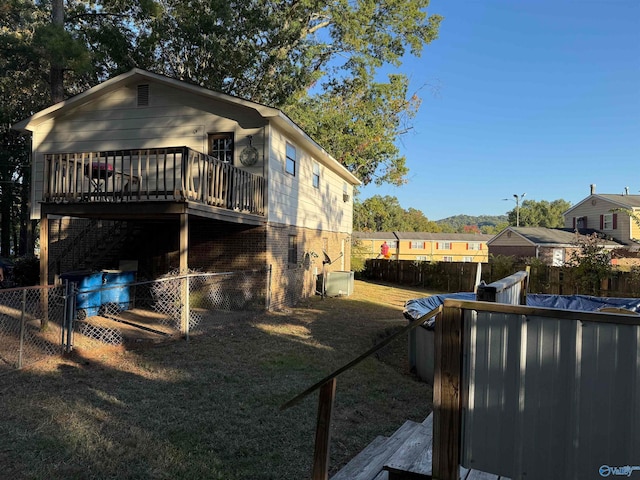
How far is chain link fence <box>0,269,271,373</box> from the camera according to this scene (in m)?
7.09

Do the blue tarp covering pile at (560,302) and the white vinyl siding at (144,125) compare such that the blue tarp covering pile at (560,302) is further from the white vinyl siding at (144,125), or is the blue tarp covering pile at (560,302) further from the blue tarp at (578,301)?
the white vinyl siding at (144,125)

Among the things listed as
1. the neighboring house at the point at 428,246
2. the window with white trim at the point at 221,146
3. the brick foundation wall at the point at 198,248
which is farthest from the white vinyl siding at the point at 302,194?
the neighboring house at the point at 428,246

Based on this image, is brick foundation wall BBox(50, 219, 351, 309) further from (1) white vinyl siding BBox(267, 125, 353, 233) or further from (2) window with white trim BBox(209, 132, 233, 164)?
(2) window with white trim BBox(209, 132, 233, 164)

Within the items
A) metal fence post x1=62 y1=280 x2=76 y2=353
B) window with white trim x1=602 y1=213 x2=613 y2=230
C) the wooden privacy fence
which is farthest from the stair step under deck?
window with white trim x1=602 y1=213 x2=613 y2=230

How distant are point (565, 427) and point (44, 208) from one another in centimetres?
984

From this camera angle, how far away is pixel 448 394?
232cm

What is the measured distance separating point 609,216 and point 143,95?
1339 inches

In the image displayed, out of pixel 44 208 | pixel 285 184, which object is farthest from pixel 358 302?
pixel 44 208

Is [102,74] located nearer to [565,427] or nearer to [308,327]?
[308,327]

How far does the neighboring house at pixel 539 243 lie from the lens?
32.5 m

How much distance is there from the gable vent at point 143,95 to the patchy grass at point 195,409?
7733 millimetres

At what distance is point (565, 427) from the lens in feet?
7.09

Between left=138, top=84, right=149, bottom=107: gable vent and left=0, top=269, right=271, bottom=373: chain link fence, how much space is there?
5.12 m

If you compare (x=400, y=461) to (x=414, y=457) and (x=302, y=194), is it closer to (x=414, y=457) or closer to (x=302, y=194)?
(x=414, y=457)
